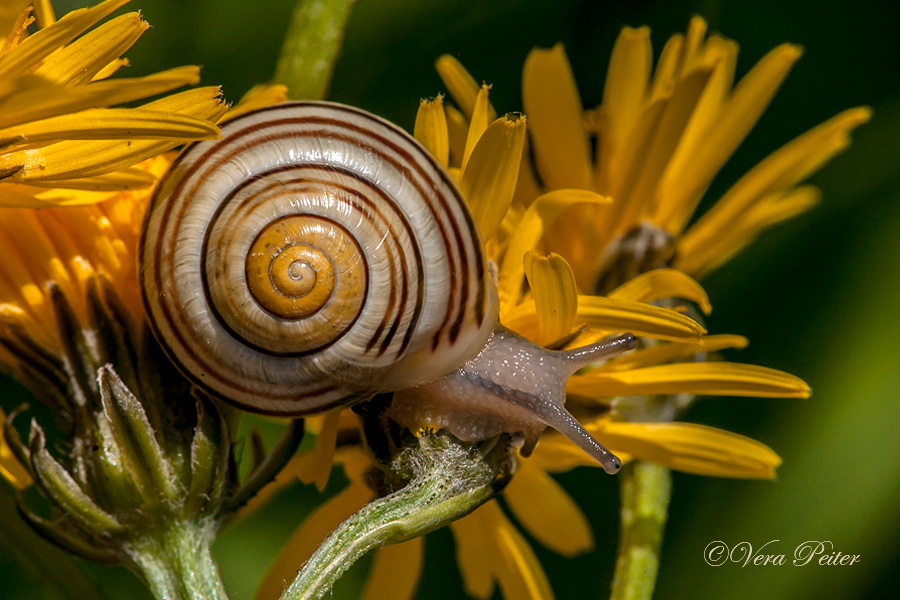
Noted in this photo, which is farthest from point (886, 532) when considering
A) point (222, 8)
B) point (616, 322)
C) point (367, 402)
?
point (222, 8)

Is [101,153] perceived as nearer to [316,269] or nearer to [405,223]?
[316,269]

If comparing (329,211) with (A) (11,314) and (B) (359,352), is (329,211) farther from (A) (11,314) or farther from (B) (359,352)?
(A) (11,314)

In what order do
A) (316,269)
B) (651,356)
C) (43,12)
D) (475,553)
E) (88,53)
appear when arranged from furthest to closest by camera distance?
(475,553)
(651,356)
(43,12)
(316,269)
(88,53)

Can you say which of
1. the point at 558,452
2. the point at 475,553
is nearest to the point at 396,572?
the point at 475,553

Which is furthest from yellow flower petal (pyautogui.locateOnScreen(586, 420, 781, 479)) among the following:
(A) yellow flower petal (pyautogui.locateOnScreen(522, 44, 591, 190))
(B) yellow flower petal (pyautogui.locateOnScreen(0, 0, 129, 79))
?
(B) yellow flower petal (pyautogui.locateOnScreen(0, 0, 129, 79))

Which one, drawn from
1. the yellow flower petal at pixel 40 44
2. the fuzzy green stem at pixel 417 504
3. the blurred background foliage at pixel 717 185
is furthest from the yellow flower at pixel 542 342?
the blurred background foliage at pixel 717 185

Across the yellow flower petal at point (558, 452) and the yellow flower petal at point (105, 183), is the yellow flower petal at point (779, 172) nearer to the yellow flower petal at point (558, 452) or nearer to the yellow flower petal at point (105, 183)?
the yellow flower petal at point (558, 452)

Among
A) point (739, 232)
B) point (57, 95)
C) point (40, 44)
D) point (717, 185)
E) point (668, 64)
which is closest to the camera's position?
point (57, 95)
